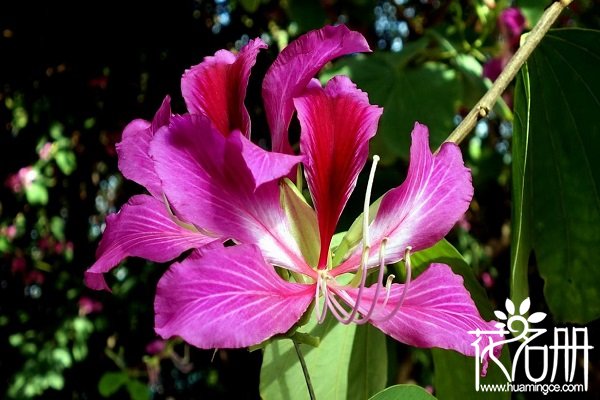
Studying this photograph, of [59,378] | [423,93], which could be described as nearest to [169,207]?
[423,93]

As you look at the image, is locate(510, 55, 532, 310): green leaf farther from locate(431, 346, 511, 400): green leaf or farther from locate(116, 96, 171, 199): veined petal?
locate(116, 96, 171, 199): veined petal

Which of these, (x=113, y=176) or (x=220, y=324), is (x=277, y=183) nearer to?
(x=220, y=324)

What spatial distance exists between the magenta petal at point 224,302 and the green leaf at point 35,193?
259cm

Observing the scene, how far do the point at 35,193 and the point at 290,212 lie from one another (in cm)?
255

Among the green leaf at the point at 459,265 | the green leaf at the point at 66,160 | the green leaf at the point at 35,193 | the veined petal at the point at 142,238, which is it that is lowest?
the green leaf at the point at 35,193

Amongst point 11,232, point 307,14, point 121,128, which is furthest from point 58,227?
point 307,14

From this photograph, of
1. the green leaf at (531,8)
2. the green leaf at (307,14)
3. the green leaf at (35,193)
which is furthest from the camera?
the green leaf at (35,193)

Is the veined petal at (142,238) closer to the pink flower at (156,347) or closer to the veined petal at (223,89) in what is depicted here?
the veined petal at (223,89)

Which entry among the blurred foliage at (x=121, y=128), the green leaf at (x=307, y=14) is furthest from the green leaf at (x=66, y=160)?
the green leaf at (x=307, y=14)

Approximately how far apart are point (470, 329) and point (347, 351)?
23 centimetres

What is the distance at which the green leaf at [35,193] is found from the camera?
2.88 meters

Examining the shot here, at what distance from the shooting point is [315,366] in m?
0.73

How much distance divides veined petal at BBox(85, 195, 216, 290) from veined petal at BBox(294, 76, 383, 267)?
0.09 meters

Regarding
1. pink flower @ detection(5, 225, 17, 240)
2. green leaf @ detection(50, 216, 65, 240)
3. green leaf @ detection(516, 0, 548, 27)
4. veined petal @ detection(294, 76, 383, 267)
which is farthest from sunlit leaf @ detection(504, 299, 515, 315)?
pink flower @ detection(5, 225, 17, 240)
